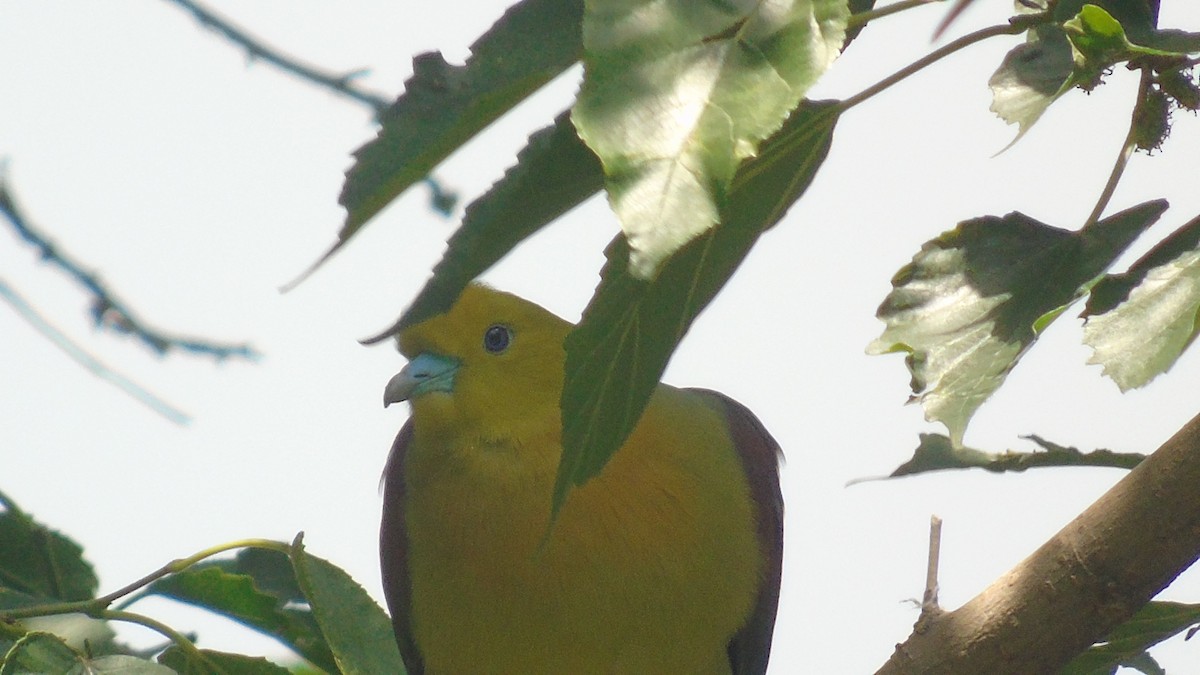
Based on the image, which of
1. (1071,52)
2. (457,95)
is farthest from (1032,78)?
(457,95)

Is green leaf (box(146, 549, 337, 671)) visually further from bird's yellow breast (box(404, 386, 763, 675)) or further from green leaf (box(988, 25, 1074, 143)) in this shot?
green leaf (box(988, 25, 1074, 143))

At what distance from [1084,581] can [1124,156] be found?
0.69 meters

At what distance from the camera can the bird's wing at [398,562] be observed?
14.8 ft

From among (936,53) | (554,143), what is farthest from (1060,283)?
(554,143)

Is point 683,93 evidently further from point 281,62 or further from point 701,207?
point 281,62

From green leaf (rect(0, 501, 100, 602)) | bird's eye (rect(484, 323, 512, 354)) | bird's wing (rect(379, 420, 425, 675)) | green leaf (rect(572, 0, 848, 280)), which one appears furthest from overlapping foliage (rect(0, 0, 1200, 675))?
bird's wing (rect(379, 420, 425, 675))

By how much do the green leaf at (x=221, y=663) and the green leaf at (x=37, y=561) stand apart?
0.44m

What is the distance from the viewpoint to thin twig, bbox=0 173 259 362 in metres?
4.32

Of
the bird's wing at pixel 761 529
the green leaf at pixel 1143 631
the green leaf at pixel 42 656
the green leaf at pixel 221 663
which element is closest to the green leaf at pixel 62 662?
the green leaf at pixel 42 656

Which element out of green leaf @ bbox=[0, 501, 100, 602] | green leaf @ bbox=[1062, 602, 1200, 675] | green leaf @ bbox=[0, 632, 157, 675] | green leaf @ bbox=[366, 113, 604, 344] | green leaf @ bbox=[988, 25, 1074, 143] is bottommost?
green leaf @ bbox=[1062, 602, 1200, 675]

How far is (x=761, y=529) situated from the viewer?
14.8 ft

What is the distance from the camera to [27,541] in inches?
110

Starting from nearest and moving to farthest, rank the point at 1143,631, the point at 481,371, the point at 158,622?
the point at 158,622 → the point at 1143,631 → the point at 481,371

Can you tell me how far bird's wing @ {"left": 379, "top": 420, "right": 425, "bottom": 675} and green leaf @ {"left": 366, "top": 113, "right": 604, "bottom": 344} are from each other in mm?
2814
